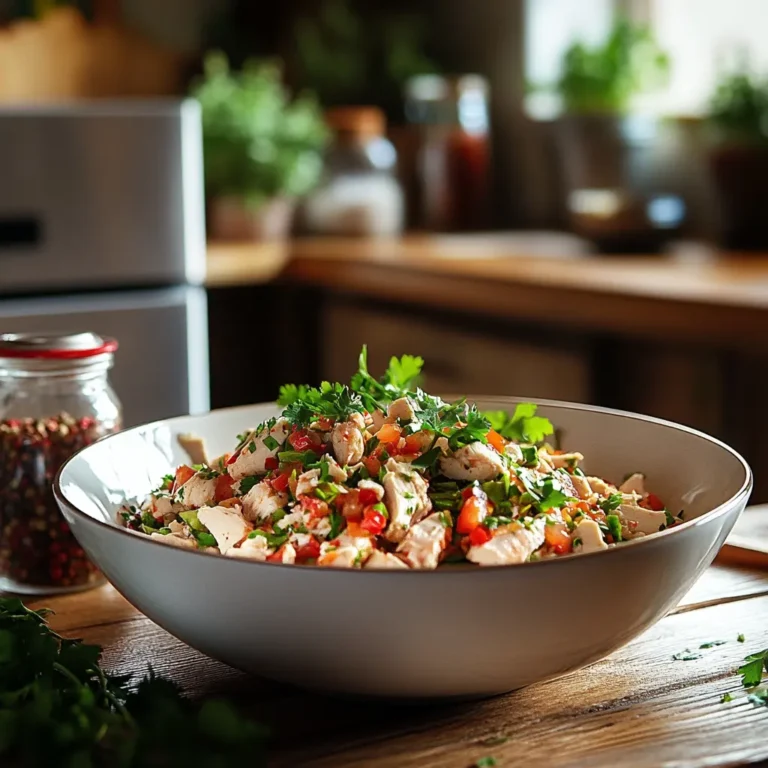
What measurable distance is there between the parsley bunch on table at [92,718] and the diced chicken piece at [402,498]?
162 millimetres

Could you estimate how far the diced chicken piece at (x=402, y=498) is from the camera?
761 millimetres

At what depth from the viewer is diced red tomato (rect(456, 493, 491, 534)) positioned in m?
0.76

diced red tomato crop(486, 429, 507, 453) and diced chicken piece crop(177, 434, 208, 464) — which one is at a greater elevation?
diced red tomato crop(486, 429, 507, 453)

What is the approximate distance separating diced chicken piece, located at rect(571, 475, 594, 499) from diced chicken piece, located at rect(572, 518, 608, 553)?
0.31 feet

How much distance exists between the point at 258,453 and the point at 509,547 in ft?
0.70

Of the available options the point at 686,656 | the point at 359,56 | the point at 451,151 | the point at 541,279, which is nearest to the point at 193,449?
the point at 686,656

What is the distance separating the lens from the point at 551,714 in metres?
0.75

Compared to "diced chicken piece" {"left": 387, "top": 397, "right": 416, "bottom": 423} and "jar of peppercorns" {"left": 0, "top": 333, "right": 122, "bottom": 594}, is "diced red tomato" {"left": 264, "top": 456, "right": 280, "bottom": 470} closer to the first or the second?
"diced chicken piece" {"left": 387, "top": 397, "right": 416, "bottom": 423}

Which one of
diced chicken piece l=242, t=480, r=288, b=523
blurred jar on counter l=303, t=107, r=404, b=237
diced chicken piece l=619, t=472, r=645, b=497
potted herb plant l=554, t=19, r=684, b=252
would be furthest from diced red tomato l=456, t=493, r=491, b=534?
blurred jar on counter l=303, t=107, r=404, b=237

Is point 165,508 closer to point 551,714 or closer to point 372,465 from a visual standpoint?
Result: point 372,465

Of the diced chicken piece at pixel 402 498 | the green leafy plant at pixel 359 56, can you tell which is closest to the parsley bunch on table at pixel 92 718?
the diced chicken piece at pixel 402 498

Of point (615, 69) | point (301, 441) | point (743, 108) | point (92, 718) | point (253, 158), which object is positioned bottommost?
point (92, 718)

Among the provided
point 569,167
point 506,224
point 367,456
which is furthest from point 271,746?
point 506,224

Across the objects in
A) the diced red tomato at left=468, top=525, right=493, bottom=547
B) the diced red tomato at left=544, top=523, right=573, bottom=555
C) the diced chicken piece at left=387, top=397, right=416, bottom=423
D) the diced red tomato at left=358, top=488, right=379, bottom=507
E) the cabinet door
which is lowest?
the cabinet door
